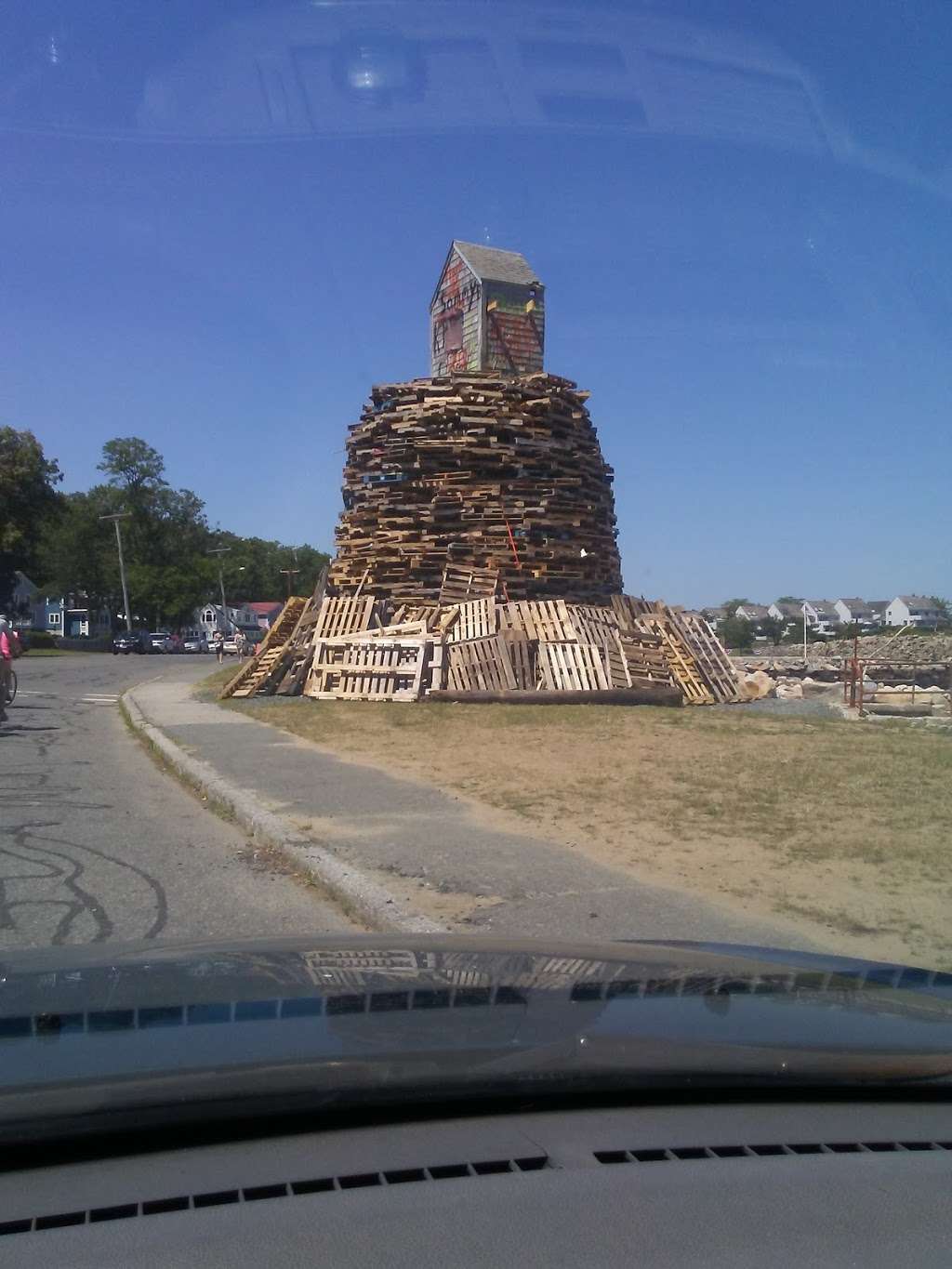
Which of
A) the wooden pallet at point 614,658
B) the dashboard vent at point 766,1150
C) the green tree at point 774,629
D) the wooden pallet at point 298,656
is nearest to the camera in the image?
the dashboard vent at point 766,1150

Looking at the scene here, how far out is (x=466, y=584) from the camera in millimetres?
26109

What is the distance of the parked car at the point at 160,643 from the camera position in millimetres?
71875

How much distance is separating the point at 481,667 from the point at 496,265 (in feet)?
53.7

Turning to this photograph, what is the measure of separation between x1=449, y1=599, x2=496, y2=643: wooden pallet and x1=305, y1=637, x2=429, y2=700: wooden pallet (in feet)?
3.30

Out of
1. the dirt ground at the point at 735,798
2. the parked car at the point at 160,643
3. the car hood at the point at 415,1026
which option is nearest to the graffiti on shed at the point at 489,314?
the dirt ground at the point at 735,798

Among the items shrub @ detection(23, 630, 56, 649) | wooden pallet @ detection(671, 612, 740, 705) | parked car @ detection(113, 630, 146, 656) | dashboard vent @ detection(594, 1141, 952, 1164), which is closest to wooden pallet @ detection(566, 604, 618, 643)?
wooden pallet @ detection(671, 612, 740, 705)

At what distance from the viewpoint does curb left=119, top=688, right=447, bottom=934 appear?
22.9 feet

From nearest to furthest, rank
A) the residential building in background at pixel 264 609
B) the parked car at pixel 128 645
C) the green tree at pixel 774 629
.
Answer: the parked car at pixel 128 645, the green tree at pixel 774 629, the residential building in background at pixel 264 609

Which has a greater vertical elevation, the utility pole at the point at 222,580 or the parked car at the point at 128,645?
the utility pole at the point at 222,580

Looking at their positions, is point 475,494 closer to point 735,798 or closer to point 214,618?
point 735,798

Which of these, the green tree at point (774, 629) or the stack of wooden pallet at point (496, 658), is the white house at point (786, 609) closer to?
the green tree at point (774, 629)

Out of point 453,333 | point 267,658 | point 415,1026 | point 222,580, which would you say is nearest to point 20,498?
point 222,580

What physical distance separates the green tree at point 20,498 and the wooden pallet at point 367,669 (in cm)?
4841

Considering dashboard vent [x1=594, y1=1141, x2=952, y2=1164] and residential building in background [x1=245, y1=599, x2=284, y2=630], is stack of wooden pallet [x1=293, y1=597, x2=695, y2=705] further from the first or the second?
residential building in background [x1=245, y1=599, x2=284, y2=630]
